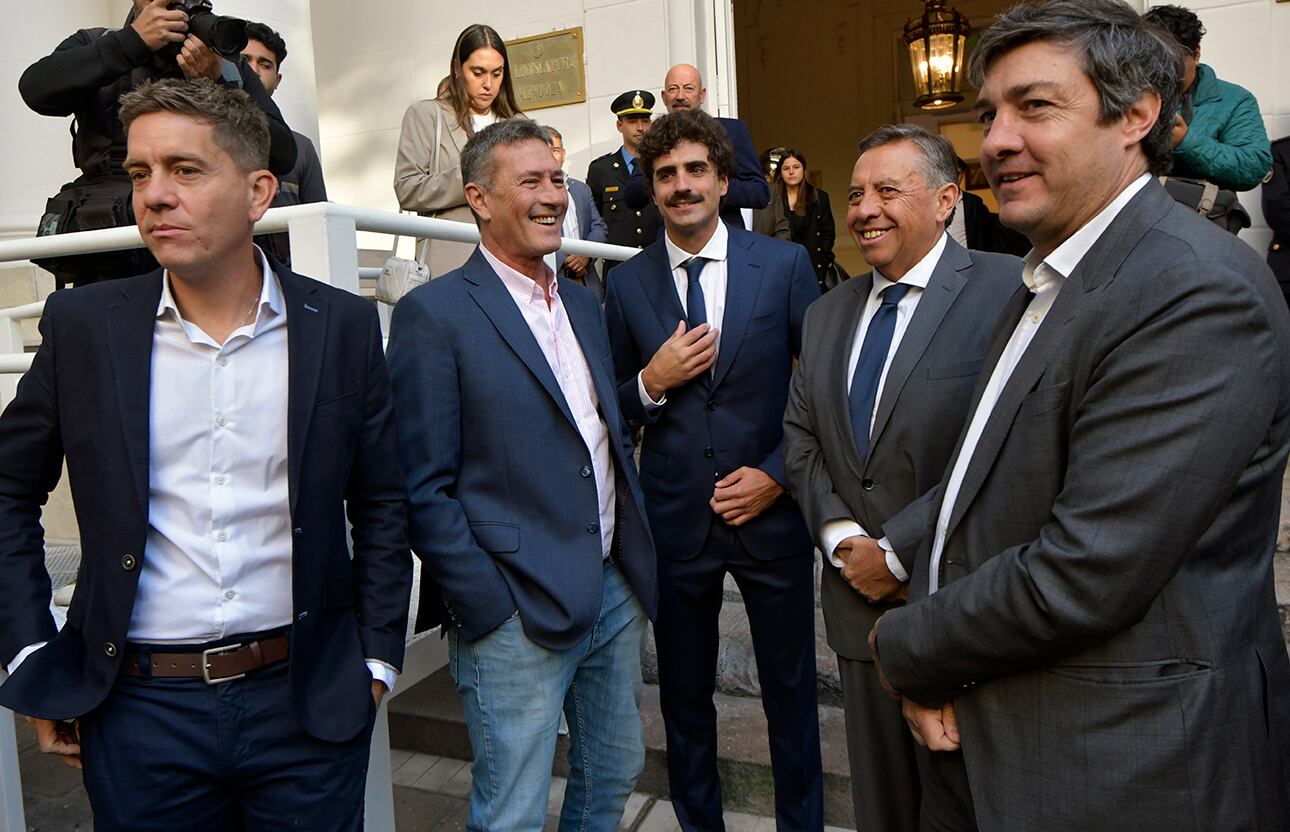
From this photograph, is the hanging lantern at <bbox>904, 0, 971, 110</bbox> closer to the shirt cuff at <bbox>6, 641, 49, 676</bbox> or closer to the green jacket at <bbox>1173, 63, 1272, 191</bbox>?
the green jacket at <bbox>1173, 63, 1272, 191</bbox>

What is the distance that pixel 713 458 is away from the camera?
2.63 m

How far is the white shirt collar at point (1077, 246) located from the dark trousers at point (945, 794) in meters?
0.79

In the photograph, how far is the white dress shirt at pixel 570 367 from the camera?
2279 millimetres

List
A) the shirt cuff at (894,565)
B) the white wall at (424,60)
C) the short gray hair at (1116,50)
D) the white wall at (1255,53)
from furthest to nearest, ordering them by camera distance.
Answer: the white wall at (424,60)
the white wall at (1255,53)
the shirt cuff at (894,565)
the short gray hair at (1116,50)

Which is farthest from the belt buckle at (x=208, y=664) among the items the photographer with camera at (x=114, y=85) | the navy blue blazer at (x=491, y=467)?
the photographer with camera at (x=114, y=85)

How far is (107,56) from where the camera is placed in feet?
8.24

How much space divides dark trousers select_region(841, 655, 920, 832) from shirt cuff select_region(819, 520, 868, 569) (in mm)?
239

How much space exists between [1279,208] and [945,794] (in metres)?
4.09

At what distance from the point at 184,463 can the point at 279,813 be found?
0.62 m

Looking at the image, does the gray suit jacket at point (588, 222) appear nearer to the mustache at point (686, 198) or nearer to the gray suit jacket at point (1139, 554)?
the mustache at point (686, 198)

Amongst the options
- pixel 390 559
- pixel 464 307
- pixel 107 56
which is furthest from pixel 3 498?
pixel 107 56

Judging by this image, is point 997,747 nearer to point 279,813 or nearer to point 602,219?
point 279,813

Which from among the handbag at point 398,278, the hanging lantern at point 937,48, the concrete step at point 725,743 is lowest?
the concrete step at point 725,743

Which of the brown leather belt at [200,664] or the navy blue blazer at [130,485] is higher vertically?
the navy blue blazer at [130,485]
